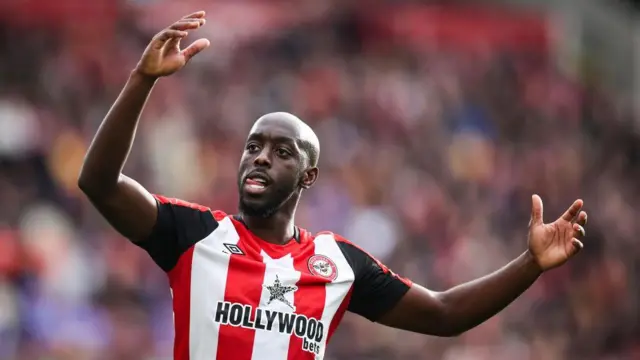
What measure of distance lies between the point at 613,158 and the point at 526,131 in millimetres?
1361

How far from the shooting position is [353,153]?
15.1 metres

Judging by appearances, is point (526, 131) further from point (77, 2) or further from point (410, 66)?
point (77, 2)

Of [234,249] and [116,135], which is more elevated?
[116,135]

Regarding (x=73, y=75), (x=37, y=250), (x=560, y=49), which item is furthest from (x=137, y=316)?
(x=560, y=49)

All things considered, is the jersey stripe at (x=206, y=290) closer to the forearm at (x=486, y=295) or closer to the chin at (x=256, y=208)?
the chin at (x=256, y=208)

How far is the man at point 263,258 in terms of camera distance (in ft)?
15.8

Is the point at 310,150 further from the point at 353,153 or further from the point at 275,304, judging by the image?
the point at 353,153

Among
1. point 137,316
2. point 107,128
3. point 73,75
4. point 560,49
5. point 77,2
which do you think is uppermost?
point 560,49

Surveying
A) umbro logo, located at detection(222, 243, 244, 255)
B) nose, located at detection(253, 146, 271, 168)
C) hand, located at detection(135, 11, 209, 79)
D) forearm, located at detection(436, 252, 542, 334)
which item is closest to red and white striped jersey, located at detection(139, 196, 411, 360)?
umbro logo, located at detection(222, 243, 244, 255)

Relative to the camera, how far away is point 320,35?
59.1 feet

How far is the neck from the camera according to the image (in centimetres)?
562

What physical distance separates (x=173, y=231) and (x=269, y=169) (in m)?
0.56

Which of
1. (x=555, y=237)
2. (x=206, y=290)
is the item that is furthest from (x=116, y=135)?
(x=555, y=237)

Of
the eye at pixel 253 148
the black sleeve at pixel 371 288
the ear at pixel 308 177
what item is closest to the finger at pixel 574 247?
the black sleeve at pixel 371 288
